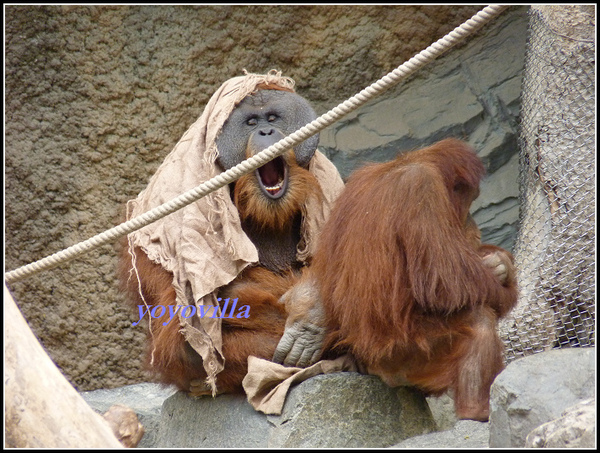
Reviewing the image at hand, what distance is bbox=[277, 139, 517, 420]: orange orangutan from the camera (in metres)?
2.75

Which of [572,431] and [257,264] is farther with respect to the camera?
[257,264]

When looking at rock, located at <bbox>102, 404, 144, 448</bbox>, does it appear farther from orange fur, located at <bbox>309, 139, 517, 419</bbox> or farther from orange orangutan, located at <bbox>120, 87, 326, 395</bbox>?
orange fur, located at <bbox>309, 139, 517, 419</bbox>

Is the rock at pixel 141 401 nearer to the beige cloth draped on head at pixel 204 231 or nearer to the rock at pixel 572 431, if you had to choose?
the beige cloth draped on head at pixel 204 231

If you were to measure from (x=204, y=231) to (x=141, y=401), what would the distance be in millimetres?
1673

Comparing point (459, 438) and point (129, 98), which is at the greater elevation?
point (129, 98)

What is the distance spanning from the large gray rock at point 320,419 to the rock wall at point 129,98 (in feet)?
5.93

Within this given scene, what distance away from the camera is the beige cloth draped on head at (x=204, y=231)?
3.00 meters

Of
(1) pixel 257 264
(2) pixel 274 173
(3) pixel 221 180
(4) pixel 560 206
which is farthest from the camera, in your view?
(4) pixel 560 206

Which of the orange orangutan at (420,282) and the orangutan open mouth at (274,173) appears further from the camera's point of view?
the orangutan open mouth at (274,173)

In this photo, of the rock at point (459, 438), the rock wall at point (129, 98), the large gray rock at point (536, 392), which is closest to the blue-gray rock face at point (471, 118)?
the rock wall at point (129, 98)

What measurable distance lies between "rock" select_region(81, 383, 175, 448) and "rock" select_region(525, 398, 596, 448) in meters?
2.13

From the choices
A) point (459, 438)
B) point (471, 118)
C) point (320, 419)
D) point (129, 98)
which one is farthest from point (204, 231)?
point (471, 118)

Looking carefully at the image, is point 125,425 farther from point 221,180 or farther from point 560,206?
point 560,206

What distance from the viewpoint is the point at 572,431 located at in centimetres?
197
